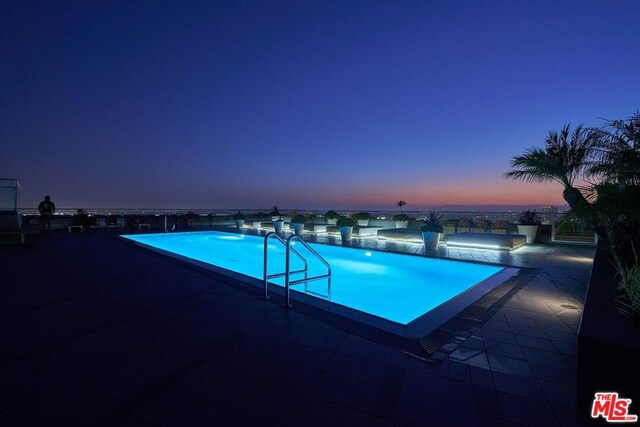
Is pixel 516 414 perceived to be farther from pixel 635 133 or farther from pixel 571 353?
pixel 635 133

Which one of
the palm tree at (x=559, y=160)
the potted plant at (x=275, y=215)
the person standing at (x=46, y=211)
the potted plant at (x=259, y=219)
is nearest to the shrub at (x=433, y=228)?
the palm tree at (x=559, y=160)

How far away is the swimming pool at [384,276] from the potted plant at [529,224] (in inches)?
195

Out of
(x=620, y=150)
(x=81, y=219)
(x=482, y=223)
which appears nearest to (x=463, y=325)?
(x=620, y=150)

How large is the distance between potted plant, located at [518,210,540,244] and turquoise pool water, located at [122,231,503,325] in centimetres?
495

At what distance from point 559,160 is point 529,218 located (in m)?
2.50

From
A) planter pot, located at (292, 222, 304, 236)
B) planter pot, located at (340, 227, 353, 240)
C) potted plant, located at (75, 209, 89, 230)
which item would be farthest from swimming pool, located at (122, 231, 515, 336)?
potted plant, located at (75, 209, 89, 230)

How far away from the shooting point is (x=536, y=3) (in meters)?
6.98

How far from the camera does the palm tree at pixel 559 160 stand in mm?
7105

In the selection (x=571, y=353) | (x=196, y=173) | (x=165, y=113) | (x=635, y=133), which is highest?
(x=165, y=113)

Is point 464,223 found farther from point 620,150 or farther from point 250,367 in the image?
point 250,367

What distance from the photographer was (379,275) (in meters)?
6.28

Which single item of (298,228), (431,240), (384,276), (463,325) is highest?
(298,228)

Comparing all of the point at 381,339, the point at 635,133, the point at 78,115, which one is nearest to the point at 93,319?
the point at 381,339

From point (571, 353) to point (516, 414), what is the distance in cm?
113
